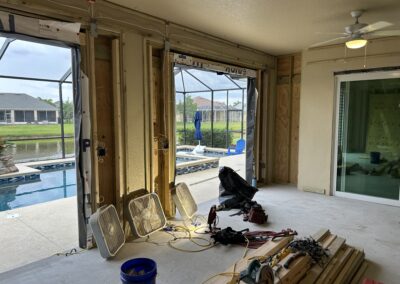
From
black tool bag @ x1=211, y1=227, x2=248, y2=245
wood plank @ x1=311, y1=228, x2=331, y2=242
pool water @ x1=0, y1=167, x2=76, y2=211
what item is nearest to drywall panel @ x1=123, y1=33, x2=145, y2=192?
black tool bag @ x1=211, y1=227, x2=248, y2=245

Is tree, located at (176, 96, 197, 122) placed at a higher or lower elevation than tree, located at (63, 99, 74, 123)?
higher

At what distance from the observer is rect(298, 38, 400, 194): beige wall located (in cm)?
519

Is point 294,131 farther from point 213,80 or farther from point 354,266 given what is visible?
point 213,80

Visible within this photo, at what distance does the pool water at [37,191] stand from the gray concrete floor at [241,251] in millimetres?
3396

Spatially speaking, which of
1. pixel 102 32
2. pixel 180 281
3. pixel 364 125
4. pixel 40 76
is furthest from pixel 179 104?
pixel 180 281

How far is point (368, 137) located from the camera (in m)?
5.06

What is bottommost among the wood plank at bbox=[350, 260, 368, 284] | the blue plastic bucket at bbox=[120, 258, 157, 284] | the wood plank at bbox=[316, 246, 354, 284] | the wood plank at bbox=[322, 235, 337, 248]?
the wood plank at bbox=[350, 260, 368, 284]

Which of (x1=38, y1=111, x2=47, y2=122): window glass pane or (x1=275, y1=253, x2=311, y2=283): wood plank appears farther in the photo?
(x1=38, y1=111, x2=47, y2=122): window glass pane

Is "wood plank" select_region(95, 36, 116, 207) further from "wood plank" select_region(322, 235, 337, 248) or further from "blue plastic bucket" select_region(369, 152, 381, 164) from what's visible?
"blue plastic bucket" select_region(369, 152, 381, 164)

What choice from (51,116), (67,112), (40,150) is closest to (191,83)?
(67,112)

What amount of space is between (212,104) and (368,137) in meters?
6.50

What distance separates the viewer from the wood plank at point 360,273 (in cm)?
261

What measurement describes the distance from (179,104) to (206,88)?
5.32 ft

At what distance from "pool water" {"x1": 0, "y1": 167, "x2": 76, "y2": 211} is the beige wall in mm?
5124
